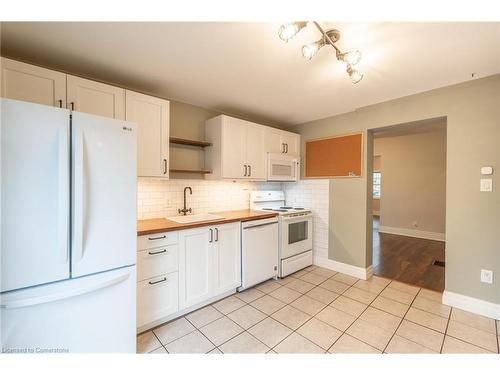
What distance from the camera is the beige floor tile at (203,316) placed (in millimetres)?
2094

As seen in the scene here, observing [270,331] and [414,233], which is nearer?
[270,331]

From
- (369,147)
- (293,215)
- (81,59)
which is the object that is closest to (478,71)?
(369,147)

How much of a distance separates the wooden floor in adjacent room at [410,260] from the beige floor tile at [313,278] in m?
0.86

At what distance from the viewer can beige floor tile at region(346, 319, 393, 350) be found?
5.92ft

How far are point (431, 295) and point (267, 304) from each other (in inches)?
76.4

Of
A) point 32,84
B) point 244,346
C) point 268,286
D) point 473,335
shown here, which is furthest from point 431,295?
point 32,84

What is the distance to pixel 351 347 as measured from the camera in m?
1.75

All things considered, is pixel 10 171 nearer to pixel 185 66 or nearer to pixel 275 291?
pixel 185 66

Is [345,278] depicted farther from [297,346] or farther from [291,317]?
[297,346]

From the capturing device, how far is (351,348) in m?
1.74

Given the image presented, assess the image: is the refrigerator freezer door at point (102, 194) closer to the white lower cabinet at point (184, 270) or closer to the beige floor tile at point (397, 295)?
the white lower cabinet at point (184, 270)
